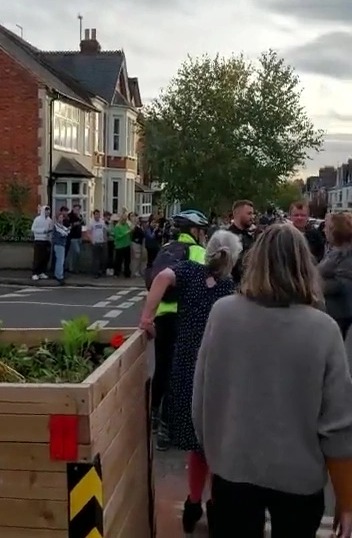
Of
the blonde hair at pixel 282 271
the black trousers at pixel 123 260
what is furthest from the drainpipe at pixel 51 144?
the blonde hair at pixel 282 271

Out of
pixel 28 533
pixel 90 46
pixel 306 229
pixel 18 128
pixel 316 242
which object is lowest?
pixel 28 533

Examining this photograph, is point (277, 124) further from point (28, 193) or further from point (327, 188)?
point (327, 188)

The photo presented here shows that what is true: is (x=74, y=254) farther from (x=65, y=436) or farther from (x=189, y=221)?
(x=65, y=436)

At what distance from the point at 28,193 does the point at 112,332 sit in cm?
2778

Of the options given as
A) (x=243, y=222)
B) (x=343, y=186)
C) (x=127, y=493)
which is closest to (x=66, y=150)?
(x=243, y=222)

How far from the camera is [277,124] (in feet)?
110

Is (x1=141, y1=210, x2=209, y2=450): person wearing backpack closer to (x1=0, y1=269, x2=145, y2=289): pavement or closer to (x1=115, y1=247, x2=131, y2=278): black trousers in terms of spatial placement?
(x1=0, y1=269, x2=145, y2=289): pavement

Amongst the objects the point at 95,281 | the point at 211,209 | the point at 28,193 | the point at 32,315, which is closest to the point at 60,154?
the point at 28,193

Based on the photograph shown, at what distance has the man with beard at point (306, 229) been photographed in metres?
8.68

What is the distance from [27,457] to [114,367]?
603 millimetres

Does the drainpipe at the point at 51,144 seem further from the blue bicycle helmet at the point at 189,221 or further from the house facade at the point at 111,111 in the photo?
the blue bicycle helmet at the point at 189,221

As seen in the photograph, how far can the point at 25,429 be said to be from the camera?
10.4 ft

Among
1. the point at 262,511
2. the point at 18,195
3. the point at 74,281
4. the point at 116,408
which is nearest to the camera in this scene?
the point at 262,511

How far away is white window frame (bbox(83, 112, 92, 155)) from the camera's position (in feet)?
130
